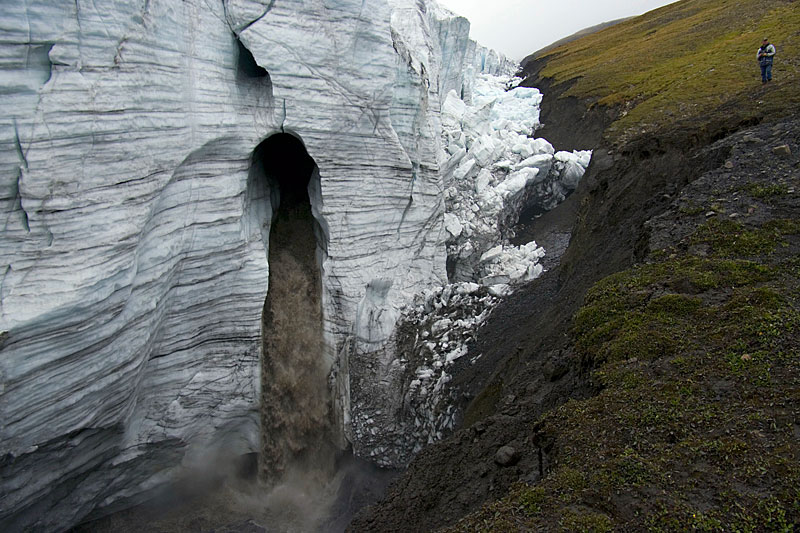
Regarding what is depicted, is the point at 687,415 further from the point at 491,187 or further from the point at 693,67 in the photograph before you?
the point at 693,67

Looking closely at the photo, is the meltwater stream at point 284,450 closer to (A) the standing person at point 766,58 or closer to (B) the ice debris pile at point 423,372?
(B) the ice debris pile at point 423,372

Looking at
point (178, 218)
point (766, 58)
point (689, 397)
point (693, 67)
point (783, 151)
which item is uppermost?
point (693, 67)

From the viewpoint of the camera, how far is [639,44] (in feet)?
169

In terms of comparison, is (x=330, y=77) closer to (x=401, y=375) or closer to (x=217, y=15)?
(x=217, y=15)

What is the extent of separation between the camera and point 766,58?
19.1 metres

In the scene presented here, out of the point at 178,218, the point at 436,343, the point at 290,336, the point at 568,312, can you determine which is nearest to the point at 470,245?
the point at 436,343

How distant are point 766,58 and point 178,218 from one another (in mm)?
21084

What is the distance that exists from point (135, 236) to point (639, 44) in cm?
5338

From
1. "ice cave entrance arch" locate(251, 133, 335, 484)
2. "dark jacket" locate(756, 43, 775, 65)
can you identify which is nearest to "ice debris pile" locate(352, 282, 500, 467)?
"ice cave entrance arch" locate(251, 133, 335, 484)

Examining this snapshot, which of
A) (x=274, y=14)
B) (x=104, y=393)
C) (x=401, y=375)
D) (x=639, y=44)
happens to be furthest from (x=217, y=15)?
(x=639, y=44)

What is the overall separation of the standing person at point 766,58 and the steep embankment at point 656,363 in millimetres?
429

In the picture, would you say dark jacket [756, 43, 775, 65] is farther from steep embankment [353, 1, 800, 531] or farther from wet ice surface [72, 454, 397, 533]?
wet ice surface [72, 454, 397, 533]

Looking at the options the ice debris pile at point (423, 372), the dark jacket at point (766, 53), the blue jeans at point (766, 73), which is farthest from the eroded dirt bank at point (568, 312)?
the blue jeans at point (766, 73)

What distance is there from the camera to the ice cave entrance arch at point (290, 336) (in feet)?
56.0
